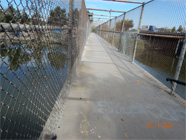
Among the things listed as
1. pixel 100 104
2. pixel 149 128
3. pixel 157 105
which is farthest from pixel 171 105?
pixel 100 104

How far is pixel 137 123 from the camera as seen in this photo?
7.87 feet

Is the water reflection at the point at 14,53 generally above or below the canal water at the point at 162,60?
above

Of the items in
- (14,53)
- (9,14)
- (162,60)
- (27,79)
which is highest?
(9,14)

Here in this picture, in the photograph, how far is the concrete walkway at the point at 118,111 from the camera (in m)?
2.15

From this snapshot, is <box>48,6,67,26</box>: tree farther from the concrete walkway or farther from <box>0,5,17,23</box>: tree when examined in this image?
the concrete walkway

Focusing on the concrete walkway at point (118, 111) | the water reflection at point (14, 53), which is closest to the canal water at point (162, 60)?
the concrete walkway at point (118, 111)

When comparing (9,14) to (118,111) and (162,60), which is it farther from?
(162,60)

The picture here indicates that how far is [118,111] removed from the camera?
2.70m

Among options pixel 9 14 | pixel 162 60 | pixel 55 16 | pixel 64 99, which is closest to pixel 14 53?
pixel 9 14

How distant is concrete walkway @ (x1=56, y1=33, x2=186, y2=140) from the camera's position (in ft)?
7.06

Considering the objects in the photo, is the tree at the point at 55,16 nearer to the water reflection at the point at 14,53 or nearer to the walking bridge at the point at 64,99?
the walking bridge at the point at 64,99

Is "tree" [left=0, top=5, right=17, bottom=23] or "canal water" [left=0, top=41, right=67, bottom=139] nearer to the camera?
"tree" [left=0, top=5, right=17, bottom=23]

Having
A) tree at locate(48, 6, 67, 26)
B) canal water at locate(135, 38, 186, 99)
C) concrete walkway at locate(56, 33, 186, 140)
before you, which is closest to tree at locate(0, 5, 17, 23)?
tree at locate(48, 6, 67, 26)

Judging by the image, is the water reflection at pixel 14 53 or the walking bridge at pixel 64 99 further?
the walking bridge at pixel 64 99
